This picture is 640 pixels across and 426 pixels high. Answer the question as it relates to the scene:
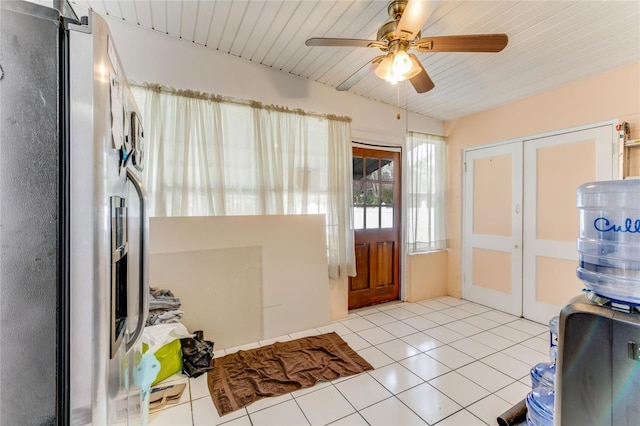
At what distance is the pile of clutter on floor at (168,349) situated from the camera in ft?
6.16

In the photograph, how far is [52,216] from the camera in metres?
0.58

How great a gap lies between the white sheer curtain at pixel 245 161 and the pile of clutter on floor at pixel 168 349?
0.81 metres

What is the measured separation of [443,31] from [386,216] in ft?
7.41

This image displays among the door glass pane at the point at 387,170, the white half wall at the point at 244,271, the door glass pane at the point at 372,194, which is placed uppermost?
the door glass pane at the point at 387,170

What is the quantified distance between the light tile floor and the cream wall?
141cm

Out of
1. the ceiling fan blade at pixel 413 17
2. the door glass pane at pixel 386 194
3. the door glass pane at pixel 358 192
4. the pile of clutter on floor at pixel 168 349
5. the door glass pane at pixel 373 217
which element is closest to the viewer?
the ceiling fan blade at pixel 413 17

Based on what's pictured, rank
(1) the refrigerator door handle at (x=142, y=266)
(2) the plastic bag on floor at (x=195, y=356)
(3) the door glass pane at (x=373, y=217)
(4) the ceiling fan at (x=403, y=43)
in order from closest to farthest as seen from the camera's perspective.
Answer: (1) the refrigerator door handle at (x=142, y=266) → (4) the ceiling fan at (x=403, y=43) → (2) the plastic bag on floor at (x=195, y=356) → (3) the door glass pane at (x=373, y=217)

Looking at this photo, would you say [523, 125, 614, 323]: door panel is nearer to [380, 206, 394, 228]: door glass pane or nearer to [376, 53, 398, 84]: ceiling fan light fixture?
[380, 206, 394, 228]: door glass pane

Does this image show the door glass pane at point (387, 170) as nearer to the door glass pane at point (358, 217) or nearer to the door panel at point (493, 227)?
the door glass pane at point (358, 217)

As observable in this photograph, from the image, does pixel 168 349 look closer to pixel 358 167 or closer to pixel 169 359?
pixel 169 359

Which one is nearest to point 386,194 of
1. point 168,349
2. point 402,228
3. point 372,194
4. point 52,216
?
point 372,194

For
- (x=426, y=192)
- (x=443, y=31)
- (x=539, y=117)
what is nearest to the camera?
(x=443, y=31)

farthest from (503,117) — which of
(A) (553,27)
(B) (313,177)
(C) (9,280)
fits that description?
(C) (9,280)

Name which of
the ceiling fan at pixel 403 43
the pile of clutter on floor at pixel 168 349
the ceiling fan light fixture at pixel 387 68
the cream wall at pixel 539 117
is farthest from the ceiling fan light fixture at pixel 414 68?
the pile of clutter on floor at pixel 168 349
